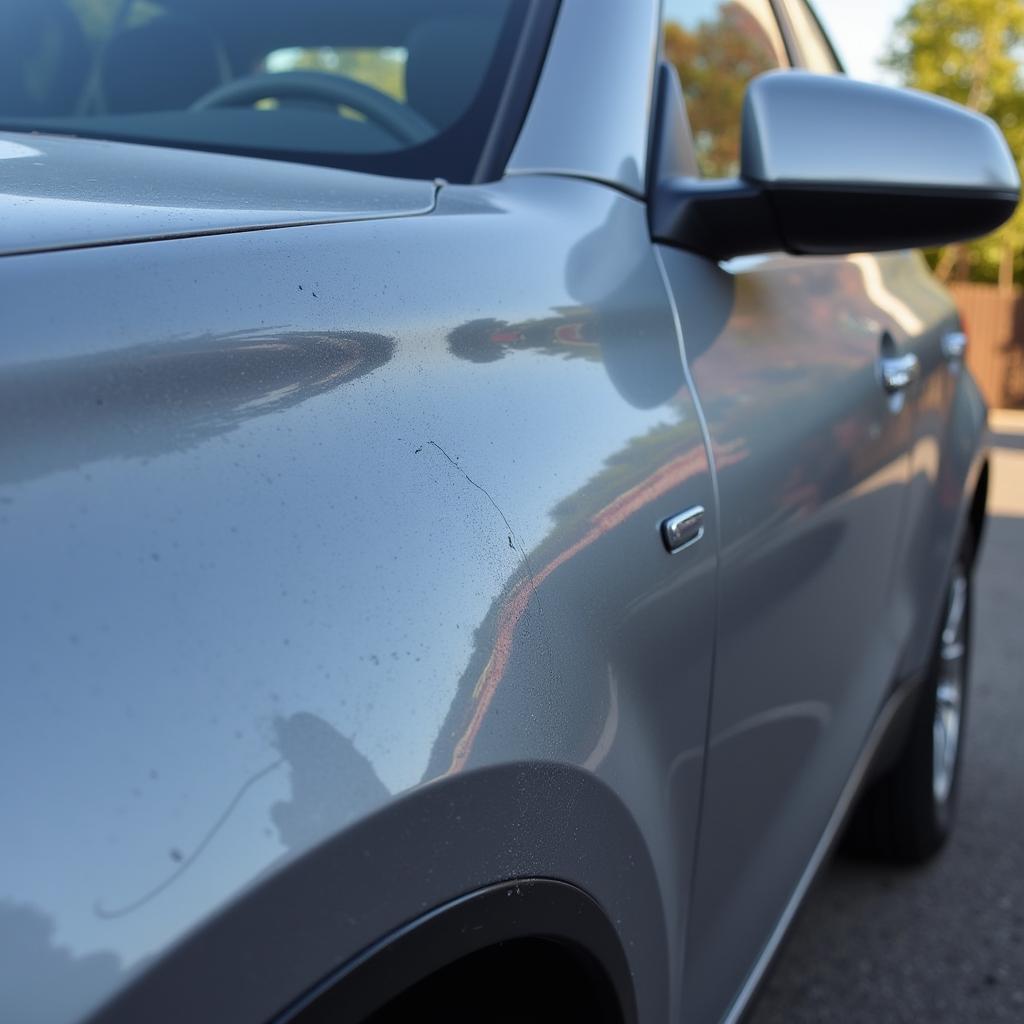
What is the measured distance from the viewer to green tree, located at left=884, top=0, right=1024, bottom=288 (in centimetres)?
2269

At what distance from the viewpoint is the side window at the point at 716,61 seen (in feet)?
5.83

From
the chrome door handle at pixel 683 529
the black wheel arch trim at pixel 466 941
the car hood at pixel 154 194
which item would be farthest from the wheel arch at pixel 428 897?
the car hood at pixel 154 194

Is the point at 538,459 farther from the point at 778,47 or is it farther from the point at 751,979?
the point at 778,47

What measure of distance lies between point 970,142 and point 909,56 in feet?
81.9

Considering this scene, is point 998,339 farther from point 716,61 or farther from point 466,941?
point 466,941

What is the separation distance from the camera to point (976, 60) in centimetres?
2317

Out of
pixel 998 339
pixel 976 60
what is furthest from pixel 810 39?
pixel 976 60

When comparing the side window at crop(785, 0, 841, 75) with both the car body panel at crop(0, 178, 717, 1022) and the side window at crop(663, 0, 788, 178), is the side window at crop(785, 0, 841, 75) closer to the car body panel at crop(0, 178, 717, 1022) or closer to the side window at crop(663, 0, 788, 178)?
the side window at crop(663, 0, 788, 178)

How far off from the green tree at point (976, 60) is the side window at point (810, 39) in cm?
2200

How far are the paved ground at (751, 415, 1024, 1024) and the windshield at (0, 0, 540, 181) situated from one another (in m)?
1.15

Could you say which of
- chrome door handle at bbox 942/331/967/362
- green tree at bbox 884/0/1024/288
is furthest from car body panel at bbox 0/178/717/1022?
green tree at bbox 884/0/1024/288

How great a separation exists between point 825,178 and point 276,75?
0.74 m

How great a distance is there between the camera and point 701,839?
3.89 feet

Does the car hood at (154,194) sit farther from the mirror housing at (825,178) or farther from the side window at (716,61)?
the side window at (716,61)
